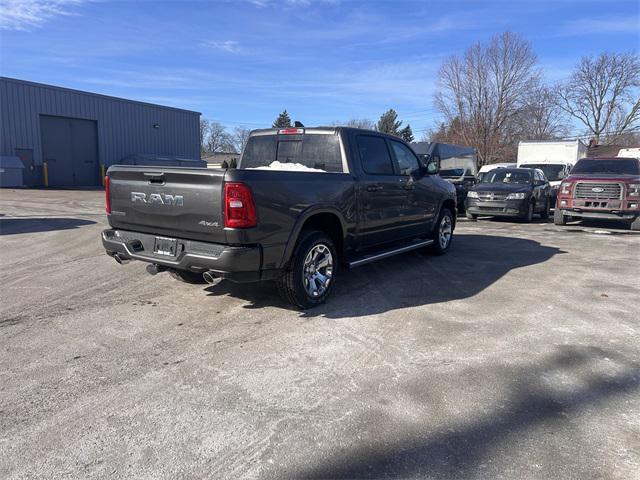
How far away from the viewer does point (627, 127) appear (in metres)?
54.8

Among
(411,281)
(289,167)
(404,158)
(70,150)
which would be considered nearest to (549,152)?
(404,158)

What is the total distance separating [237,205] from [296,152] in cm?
206

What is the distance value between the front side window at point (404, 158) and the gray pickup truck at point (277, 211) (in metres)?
0.03

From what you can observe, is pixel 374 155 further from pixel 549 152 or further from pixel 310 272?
pixel 549 152

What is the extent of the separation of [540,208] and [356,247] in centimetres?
1142

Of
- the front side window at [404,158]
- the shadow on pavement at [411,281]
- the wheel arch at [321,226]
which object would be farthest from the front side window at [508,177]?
the wheel arch at [321,226]

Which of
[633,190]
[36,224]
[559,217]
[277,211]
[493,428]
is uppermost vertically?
[633,190]

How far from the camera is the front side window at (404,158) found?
22.6ft

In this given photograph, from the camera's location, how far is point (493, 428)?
2971 millimetres

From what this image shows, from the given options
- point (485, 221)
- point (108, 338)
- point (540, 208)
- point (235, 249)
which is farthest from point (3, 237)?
point (540, 208)

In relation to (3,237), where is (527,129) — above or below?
above

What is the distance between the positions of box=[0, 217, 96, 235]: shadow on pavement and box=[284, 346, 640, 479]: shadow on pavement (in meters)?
10.2

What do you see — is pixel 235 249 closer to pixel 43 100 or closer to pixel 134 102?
pixel 43 100

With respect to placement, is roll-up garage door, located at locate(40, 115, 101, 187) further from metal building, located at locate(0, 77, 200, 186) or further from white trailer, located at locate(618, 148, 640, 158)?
white trailer, located at locate(618, 148, 640, 158)
